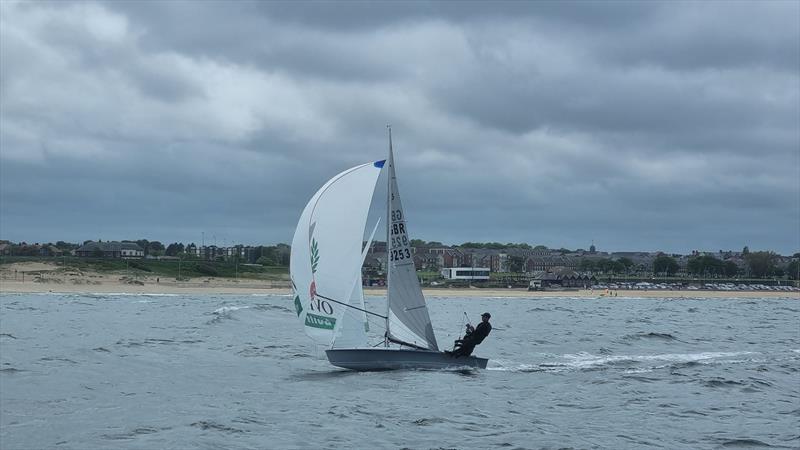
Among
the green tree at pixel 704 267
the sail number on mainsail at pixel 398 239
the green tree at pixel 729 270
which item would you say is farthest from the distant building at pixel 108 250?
the sail number on mainsail at pixel 398 239

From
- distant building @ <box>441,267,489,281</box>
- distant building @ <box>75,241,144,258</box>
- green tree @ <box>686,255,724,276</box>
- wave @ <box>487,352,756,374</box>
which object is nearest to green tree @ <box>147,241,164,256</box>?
distant building @ <box>75,241,144,258</box>

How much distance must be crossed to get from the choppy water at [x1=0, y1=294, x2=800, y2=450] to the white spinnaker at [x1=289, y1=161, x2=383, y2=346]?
6.53 feet

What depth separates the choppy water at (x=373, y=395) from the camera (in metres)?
18.2

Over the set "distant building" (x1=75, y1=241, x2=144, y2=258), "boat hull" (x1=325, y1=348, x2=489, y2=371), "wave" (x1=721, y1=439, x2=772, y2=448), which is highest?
"distant building" (x1=75, y1=241, x2=144, y2=258)

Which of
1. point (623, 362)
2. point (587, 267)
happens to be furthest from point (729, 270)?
point (623, 362)

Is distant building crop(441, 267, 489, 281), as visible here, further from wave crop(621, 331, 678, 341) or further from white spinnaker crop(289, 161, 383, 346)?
white spinnaker crop(289, 161, 383, 346)

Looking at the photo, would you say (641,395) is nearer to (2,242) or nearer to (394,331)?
(394,331)

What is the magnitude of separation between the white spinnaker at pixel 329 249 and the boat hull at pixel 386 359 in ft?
2.06

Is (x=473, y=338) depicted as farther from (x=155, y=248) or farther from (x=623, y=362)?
(x=155, y=248)

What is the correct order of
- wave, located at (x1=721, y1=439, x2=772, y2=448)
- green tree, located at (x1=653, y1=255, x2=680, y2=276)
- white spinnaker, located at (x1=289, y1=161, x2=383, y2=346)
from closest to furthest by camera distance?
wave, located at (x1=721, y1=439, x2=772, y2=448), white spinnaker, located at (x1=289, y1=161, x2=383, y2=346), green tree, located at (x1=653, y1=255, x2=680, y2=276)

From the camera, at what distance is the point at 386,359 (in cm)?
2498

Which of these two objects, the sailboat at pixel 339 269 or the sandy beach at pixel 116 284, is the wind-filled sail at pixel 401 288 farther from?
the sandy beach at pixel 116 284

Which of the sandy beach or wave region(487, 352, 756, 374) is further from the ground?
the sandy beach

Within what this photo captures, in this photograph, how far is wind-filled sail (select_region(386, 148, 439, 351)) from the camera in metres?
25.5
